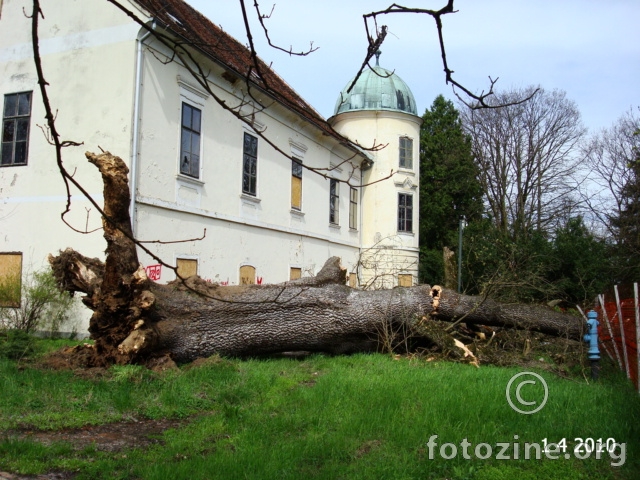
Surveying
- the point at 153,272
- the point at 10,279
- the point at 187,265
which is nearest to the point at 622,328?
the point at 153,272

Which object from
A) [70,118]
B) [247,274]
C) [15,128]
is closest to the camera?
[70,118]

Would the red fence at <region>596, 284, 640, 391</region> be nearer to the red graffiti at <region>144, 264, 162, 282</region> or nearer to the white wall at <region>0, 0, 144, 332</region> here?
the red graffiti at <region>144, 264, 162, 282</region>

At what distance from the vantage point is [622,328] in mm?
7215

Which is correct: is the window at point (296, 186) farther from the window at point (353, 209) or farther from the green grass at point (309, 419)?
the green grass at point (309, 419)

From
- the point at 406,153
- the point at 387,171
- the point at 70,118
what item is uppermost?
the point at 406,153

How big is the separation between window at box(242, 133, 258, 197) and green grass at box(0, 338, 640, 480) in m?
8.56

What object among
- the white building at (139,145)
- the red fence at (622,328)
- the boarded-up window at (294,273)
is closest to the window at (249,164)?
the white building at (139,145)

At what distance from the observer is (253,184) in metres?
15.6

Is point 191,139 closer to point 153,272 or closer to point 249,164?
point 249,164

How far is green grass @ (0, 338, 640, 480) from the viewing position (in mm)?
4090

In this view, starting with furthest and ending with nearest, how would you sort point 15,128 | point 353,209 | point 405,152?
1. point 405,152
2. point 353,209
3. point 15,128

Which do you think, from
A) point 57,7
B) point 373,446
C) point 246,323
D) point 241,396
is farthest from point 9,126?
point 373,446

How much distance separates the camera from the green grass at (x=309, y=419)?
4090 mm

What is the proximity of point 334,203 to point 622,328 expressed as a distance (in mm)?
14939
